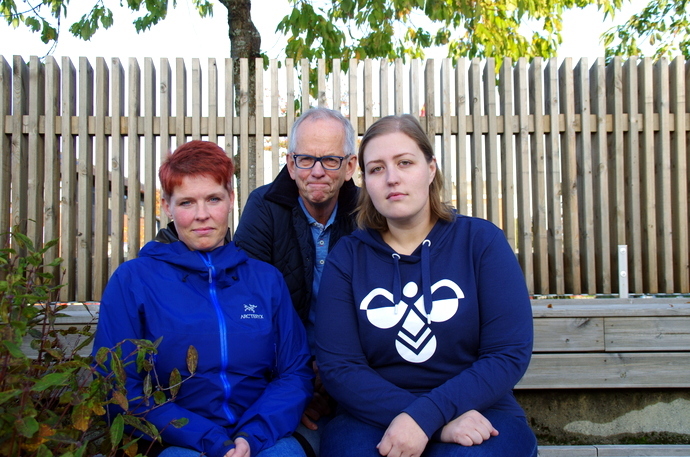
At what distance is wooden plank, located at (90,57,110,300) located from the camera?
4.48 m

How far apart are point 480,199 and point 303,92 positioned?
1663 millimetres

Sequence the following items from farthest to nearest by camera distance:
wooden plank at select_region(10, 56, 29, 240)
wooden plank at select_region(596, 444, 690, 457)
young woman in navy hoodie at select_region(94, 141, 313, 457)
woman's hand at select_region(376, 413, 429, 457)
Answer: wooden plank at select_region(10, 56, 29, 240)
wooden plank at select_region(596, 444, 690, 457)
young woman in navy hoodie at select_region(94, 141, 313, 457)
woman's hand at select_region(376, 413, 429, 457)

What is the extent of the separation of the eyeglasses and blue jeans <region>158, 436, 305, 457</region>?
1094mm

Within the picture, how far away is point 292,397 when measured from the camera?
189 cm

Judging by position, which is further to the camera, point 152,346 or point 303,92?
point 303,92

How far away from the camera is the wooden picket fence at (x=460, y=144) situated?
449cm

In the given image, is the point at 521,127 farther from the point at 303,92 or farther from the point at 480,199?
the point at 303,92

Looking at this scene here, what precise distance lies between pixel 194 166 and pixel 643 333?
2.31 metres

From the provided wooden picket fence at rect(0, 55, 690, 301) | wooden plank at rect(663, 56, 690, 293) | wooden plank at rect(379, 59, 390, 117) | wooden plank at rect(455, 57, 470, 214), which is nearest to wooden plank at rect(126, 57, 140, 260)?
wooden picket fence at rect(0, 55, 690, 301)

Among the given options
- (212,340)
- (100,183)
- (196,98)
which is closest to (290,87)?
(196,98)

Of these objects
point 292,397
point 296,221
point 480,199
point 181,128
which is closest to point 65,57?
point 181,128

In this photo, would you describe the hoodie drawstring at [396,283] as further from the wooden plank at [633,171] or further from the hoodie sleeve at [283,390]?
the wooden plank at [633,171]

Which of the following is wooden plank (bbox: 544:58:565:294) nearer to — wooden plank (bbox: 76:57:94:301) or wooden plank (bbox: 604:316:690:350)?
wooden plank (bbox: 604:316:690:350)

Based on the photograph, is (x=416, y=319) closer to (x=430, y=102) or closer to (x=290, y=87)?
(x=430, y=102)
